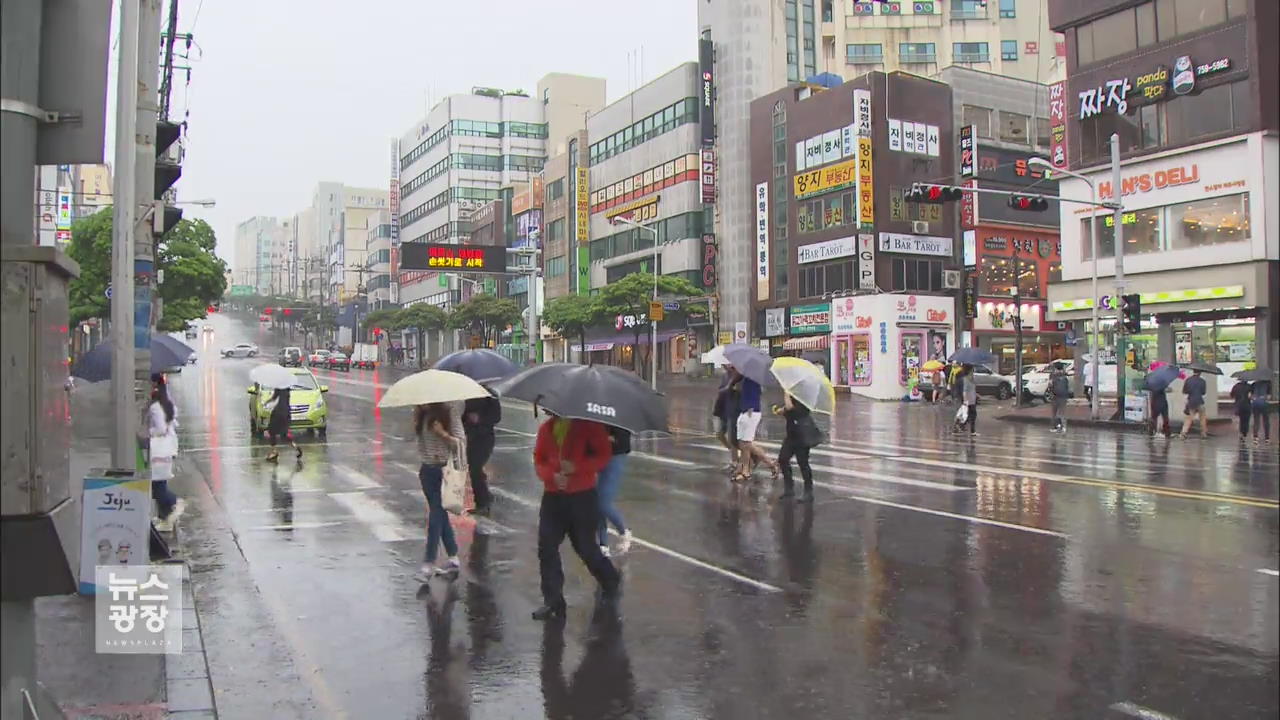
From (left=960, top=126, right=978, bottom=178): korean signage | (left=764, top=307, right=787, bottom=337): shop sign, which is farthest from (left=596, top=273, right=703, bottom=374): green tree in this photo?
(left=960, top=126, right=978, bottom=178): korean signage

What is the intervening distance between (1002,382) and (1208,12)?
1584 cm

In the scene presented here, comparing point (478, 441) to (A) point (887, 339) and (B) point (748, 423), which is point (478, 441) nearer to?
(B) point (748, 423)

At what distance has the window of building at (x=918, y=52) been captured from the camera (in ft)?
247

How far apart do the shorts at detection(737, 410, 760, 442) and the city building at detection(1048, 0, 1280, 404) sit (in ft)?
74.7

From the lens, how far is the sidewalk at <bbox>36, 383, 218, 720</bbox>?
5203mm

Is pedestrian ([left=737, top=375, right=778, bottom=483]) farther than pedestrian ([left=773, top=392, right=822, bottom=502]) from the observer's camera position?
Yes

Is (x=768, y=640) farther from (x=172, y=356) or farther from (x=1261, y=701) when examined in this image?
(x=172, y=356)

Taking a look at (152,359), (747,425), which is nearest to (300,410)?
(152,359)

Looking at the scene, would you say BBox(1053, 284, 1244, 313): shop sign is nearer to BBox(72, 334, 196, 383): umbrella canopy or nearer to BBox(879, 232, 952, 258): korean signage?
BBox(879, 232, 952, 258): korean signage

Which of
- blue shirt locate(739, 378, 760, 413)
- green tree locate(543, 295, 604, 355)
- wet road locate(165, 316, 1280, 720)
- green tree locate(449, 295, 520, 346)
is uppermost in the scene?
green tree locate(449, 295, 520, 346)

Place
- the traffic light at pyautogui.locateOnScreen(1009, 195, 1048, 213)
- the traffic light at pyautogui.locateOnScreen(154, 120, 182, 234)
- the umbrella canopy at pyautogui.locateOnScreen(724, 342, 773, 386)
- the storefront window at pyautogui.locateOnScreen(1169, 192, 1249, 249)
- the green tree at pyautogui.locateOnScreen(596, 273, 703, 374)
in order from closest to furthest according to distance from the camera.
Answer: the traffic light at pyautogui.locateOnScreen(154, 120, 182, 234) → the umbrella canopy at pyautogui.locateOnScreen(724, 342, 773, 386) → the traffic light at pyautogui.locateOnScreen(1009, 195, 1048, 213) → the storefront window at pyautogui.locateOnScreen(1169, 192, 1249, 249) → the green tree at pyautogui.locateOnScreen(596, 273, 703, 374)

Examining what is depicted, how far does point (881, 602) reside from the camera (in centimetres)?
754

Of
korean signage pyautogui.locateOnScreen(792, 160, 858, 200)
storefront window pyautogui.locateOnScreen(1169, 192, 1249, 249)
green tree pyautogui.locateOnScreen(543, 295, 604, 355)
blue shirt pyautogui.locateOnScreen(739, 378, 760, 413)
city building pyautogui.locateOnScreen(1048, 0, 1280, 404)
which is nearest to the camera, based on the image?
blue shirt pyautogui.locateOnScreen(739, 378, 760, 413)

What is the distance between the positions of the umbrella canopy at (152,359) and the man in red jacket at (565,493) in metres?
4.93
